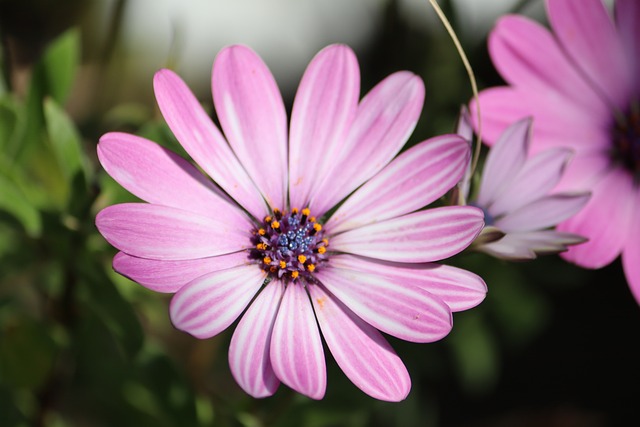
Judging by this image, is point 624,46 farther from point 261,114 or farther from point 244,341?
point 244,341

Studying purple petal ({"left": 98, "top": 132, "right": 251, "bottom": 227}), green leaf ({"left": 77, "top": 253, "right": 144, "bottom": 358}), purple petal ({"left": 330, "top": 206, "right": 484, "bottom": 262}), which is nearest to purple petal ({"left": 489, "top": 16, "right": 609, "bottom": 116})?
purple petal ({"left": 330, "top": 206, "right": 484, "bottom": 262})

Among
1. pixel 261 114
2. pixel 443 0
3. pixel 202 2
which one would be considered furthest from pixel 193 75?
pixel 261 114

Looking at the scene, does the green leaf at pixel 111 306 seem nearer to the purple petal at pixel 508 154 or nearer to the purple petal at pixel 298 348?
the purple petal at pixel 298 348

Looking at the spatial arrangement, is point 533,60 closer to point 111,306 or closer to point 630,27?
point 630,27

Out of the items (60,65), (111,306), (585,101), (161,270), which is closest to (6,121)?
(60,65)

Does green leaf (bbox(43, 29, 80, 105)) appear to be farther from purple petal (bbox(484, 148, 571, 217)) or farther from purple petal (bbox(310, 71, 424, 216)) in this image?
purple petal (bbox(484, 148, 571, 217))

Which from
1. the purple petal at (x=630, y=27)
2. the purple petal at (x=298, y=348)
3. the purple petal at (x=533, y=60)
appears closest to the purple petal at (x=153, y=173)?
the purple petal at (x=298, y=348)
